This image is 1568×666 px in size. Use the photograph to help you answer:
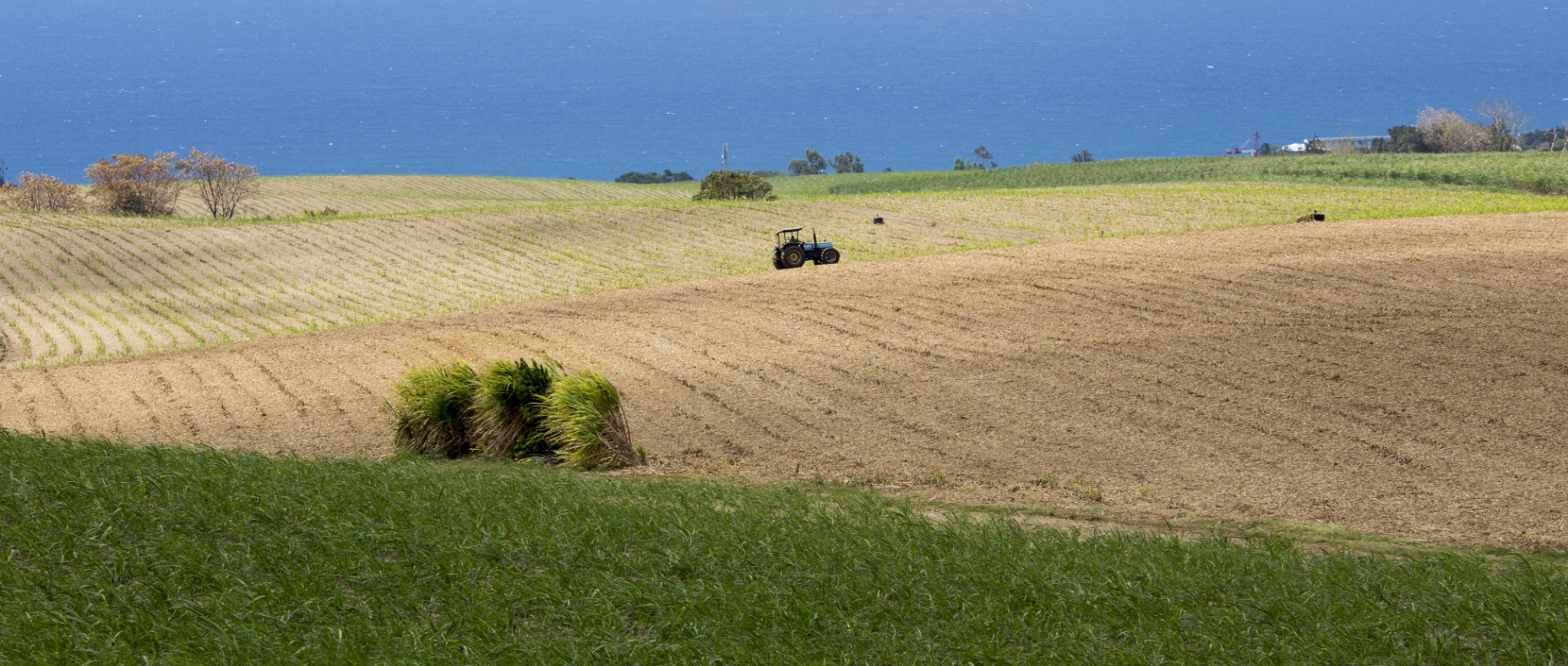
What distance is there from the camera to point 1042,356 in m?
16.4

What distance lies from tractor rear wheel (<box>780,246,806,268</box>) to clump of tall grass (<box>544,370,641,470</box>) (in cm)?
1535

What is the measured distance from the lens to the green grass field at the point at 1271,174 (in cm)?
6241

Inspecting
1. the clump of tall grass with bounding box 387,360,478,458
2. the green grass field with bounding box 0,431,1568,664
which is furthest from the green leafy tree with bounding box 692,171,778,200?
the green grass field with bounding box 0,431,1568,664

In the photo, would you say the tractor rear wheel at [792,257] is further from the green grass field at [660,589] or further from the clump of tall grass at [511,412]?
the green grass field at [660,589]

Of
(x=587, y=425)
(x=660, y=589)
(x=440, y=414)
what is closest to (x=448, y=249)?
(x=440, y=414)

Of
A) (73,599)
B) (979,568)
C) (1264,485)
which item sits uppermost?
(73,599)

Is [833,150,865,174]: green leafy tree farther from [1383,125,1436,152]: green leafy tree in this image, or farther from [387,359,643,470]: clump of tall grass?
[387,359,643,470]: clump of tall grass

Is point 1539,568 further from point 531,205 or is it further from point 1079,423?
point 531,205

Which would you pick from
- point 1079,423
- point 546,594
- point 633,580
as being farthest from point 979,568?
point 1079,423

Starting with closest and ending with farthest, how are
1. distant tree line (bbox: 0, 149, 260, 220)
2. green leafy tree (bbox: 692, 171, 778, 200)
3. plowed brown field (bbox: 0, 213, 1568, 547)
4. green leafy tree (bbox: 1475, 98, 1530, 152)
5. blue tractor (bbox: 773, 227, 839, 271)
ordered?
plowed brown field (bbox: 0, 213, 1568, 547), blue tractor (bbox: 773, 227, 839, 271), green leafy tree (bbox: 692, 171, 778, 200), distant tree line (bbox: 0, 149, 260, 220), green leafy tree (bbox: 1475, 98, 1530, 152)

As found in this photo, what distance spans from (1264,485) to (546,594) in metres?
7.61

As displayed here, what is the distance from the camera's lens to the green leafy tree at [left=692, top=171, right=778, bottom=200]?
56281 mm

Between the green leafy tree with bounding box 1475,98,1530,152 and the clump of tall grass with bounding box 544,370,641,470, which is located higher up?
the green leafy tree with bounding box 1475,98,1530,152

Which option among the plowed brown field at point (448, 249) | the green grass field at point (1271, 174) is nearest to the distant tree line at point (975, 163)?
the green grass field at point (1271, 174)
